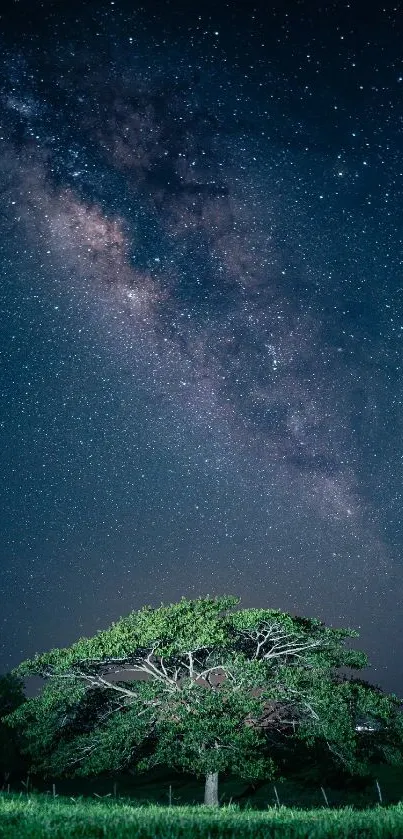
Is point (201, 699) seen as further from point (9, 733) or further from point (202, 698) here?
point (9, 733)

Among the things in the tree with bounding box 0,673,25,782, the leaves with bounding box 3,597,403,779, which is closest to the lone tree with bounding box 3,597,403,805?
the leaves with bounding box 3,597,403,779

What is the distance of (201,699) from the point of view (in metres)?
19.3

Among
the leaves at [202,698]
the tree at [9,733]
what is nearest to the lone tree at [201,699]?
the leaves at [202,698]

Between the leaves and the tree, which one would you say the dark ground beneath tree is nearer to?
the tree

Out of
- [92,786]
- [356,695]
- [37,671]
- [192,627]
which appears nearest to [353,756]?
[356,695]

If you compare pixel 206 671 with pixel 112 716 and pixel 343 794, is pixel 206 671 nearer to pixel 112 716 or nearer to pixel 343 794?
pixel 112 716

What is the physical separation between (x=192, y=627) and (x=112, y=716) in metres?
5.74

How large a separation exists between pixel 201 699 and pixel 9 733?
33.4 m

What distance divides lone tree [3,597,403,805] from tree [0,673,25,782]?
20117 millimetres

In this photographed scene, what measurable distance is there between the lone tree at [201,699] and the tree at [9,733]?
792 inches

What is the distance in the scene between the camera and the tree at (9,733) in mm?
42031

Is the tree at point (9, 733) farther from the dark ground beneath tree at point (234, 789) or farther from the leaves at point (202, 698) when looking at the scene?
the leaves at point (202, 698)

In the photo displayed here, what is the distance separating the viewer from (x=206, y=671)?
21234 mm

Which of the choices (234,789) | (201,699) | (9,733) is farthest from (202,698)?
(9,733)
